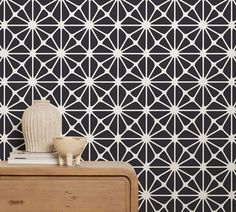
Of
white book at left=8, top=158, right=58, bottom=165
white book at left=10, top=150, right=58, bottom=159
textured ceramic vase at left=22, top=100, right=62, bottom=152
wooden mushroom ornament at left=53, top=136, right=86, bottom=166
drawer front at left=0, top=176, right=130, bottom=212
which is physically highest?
textured ceramic vase at left=22, top=100, right=62, bottom=152

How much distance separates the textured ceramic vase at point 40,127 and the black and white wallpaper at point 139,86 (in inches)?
9.9

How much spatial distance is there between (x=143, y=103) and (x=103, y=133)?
10.4 inches

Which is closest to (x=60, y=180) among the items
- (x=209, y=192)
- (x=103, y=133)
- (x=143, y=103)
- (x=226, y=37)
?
(x=103, y=133)

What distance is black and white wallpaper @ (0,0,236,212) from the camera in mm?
2529

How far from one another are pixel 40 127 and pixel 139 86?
59cm

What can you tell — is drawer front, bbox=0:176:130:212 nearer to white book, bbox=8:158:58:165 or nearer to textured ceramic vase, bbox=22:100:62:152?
white book, bbox=8:158:58:165

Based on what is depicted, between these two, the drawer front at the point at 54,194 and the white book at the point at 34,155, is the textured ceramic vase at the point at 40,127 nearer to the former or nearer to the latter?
the white book at the point at 34,155

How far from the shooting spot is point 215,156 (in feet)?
8.34

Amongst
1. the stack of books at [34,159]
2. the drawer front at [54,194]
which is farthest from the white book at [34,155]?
the drawer front at [54,194]

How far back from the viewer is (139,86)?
2.54 m

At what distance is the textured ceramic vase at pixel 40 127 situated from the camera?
7.39 ft

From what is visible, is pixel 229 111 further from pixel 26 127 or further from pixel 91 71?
pixel 26 127

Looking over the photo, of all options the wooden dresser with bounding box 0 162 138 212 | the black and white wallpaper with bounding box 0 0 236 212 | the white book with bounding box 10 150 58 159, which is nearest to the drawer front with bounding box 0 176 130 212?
the wooden dresser with bounding box 0 162 138 212

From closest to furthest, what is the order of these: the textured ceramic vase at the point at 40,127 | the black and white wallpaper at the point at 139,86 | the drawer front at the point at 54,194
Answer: the drawer front at the point at 54,194 < the textured ceramic vase at the point at 40,127 < the black and white wallpaper at the point at 139,86
